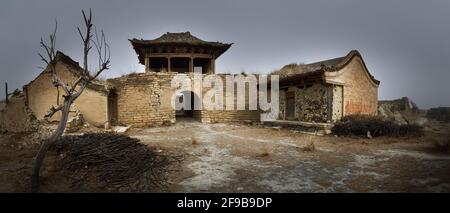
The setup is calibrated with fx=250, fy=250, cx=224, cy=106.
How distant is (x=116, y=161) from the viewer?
18.8 feet

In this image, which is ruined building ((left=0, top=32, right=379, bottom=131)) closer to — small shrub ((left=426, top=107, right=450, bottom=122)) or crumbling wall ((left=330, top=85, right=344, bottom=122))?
crumbling wall ((left=330, top=85, right=344, bottom=122))

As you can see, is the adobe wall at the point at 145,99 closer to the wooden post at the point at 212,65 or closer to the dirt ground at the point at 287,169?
the wooden post at the point at 212,65

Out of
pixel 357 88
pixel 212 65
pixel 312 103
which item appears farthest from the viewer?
pixel 212 65

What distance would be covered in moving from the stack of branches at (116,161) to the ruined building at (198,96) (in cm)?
445

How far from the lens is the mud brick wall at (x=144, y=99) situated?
15.1 m

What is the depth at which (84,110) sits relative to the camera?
12.0 m

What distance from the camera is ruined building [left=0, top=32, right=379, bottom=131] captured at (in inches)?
446

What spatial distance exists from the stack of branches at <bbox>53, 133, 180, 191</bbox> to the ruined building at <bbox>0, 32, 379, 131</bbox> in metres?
4.45

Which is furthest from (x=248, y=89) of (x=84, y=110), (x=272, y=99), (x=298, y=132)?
(x=84, y=110)

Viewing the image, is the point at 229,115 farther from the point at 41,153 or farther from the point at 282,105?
the point at 41,153

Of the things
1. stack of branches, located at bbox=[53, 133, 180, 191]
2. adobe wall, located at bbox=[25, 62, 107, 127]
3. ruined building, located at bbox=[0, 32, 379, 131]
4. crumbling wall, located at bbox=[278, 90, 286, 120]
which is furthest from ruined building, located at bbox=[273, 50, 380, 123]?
adobe wall, located at bbox=[25, 62, 107, 127]

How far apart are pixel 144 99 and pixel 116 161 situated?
10268 millimetres

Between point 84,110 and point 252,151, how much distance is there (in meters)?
8.68

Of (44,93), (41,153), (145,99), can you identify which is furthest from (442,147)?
(44,93)
